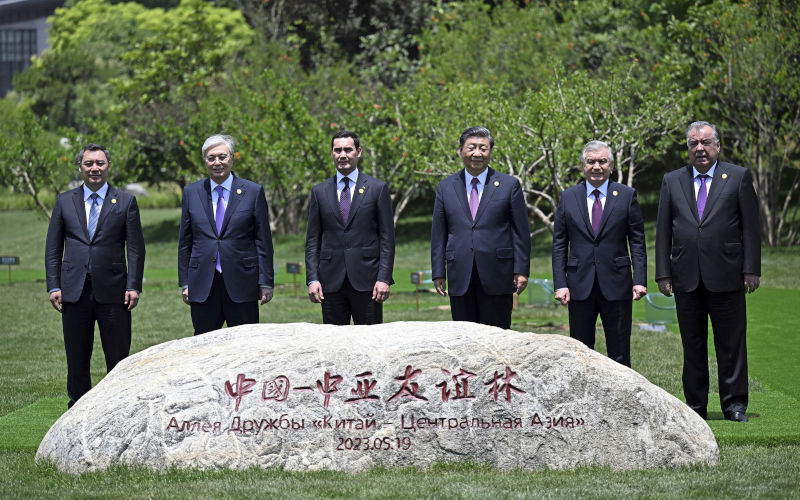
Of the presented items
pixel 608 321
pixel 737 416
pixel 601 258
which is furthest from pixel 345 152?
pixel 737 416

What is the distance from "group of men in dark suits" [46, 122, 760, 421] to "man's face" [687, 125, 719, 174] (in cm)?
1

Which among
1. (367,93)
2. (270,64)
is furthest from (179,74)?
(367,93)

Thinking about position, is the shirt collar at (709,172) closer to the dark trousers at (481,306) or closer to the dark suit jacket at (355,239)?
the dark trousers at (481,306)

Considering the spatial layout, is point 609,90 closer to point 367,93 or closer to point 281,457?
point 367,93

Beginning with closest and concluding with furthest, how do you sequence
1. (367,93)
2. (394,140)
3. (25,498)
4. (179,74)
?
(25,498) → (394,140) → (367,93) → (179,74)

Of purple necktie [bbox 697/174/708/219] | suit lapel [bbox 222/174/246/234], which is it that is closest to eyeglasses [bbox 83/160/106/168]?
suit lapel [bbox 222/174/246/234]

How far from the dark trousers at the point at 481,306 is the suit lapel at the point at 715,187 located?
4.90 feet

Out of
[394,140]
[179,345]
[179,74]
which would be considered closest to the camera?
[179,345]

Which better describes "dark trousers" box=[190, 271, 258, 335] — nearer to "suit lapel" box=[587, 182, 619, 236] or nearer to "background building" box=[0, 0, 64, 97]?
"suit lapel" box=[587, 182, 619, 236]

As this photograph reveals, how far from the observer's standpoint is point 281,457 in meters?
6.48

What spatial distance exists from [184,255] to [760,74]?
18323 mm

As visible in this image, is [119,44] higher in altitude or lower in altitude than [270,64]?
higher

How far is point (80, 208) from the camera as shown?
830 cm

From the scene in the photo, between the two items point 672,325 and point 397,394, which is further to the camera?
point 672,325
